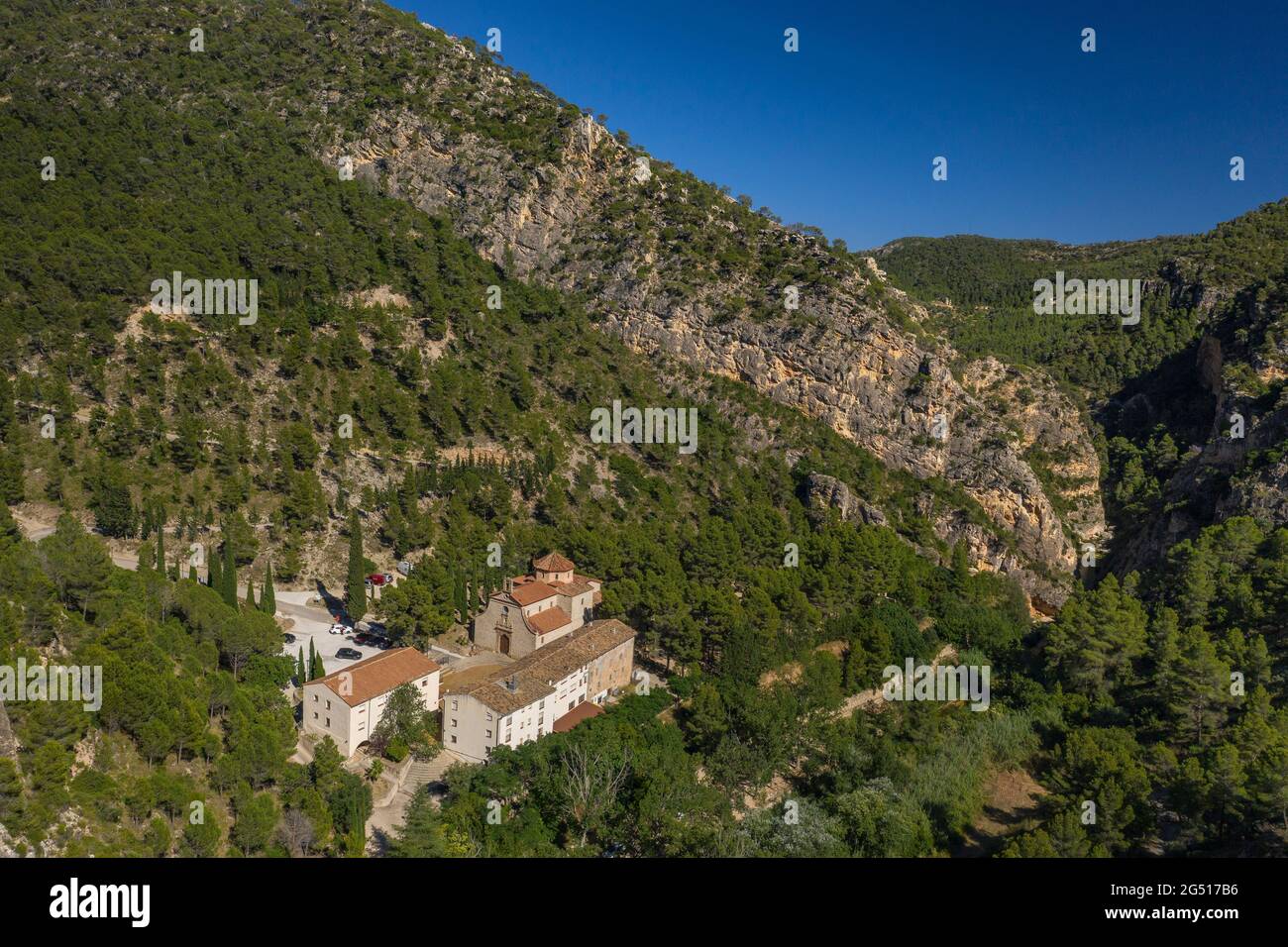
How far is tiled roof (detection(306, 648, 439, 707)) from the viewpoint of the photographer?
105ft

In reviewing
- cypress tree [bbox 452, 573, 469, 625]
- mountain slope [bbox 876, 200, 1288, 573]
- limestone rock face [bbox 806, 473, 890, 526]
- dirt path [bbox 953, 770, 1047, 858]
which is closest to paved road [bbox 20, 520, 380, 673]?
cypress tree [bbox 452, 573, 469, 625]

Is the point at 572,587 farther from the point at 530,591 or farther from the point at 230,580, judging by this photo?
the point at 230,580

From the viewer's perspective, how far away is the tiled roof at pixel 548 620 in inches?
1642

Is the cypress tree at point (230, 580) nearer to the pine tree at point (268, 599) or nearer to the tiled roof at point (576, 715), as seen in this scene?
the pine tree at point (268, 599)

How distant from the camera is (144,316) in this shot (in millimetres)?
54062

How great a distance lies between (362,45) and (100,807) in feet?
314

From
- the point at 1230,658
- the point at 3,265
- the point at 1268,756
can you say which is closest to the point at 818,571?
the point at 1230,658

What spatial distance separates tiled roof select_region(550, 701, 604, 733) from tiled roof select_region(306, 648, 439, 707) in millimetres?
6559

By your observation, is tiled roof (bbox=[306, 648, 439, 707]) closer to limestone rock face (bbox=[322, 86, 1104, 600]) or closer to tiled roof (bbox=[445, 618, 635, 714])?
tiled roof (bbox=[445, 618, 635, 714])

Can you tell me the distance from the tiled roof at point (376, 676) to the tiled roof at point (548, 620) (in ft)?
22.8

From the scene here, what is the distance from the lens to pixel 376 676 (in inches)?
1320

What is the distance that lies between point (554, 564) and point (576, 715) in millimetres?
12007
